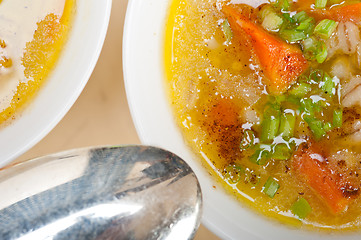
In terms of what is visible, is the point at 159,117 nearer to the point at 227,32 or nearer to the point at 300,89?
the point at 227,32

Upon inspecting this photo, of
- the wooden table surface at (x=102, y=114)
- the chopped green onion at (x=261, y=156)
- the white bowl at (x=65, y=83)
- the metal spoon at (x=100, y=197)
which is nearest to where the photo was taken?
the metal spoon at (x=100, y=197)

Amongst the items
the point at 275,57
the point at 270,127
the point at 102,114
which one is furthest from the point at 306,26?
the point at 102,114

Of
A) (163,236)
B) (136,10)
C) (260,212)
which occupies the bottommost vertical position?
(260,212)

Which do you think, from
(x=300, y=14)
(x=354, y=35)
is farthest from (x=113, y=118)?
(x=354, y=35)

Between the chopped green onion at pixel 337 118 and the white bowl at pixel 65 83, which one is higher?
the white bowl at pixel 65 83

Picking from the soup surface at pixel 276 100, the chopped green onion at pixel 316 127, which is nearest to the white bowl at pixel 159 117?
the soup surface at pixel 276 100

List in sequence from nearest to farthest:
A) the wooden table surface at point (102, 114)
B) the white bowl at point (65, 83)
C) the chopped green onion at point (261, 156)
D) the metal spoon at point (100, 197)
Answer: the metal spoon at point (100, 197) → the white bowl at point (65, 83) → the chopped green onion at point (261, 156) → the wooden table surface at point (102, 114)

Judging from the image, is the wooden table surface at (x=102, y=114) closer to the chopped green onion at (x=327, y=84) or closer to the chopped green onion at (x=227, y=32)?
the chopped green onion at (x=227, y=32)

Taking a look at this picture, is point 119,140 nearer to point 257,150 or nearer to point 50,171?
point 257,150
